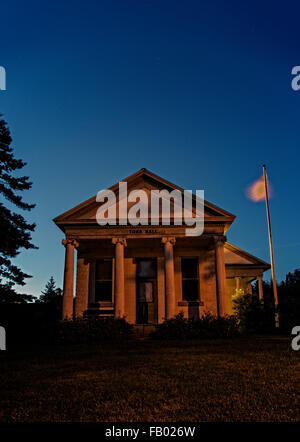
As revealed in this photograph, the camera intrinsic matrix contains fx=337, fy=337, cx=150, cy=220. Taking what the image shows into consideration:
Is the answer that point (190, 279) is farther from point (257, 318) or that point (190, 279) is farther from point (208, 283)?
point (257, 318)

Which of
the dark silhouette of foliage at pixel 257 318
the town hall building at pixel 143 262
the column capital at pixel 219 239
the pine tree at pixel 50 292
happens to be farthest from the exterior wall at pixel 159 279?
the pine tree at pixel 50 292

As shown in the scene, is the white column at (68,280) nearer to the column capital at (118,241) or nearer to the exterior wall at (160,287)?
the column capital at (118,241)

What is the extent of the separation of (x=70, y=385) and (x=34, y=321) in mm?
17049

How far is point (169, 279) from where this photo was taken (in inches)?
715

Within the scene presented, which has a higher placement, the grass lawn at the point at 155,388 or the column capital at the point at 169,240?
the column capital at the point at 169,240

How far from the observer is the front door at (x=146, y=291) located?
817 inches

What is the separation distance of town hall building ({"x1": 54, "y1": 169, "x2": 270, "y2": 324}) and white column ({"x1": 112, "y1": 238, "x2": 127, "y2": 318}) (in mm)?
52

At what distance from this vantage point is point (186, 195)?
19578 millimetres

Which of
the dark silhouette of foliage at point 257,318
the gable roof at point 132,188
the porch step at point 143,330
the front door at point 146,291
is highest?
the gable roof at point 132,188

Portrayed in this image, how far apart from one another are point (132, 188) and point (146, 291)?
6.51 m

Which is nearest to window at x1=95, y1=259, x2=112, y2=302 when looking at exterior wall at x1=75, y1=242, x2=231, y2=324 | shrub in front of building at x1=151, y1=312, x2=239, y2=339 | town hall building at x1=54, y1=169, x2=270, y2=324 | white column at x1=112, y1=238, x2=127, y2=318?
town hall building at x1=54, y1=169, x2=270, y2=324

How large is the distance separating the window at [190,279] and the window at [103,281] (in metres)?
4.58

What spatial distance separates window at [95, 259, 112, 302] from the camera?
68.0ft

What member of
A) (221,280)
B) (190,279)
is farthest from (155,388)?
(190,279)
